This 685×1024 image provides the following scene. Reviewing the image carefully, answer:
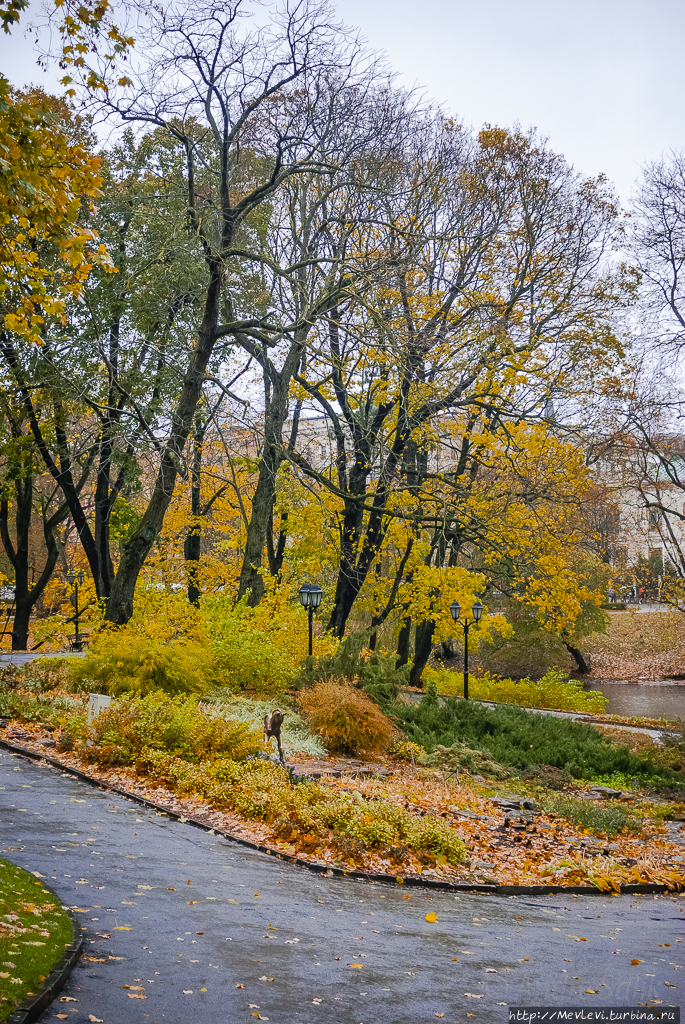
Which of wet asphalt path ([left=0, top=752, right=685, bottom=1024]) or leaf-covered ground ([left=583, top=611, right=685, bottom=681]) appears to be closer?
wet asphalt path ([left=0, top=752, right=685, bottom=1024])

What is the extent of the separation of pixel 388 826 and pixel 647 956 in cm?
304

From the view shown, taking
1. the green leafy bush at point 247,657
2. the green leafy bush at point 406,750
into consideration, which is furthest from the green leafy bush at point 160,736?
the green leafy bush at point 247,657

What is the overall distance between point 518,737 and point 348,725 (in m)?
3.87

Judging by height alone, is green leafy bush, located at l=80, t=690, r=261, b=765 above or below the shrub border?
above

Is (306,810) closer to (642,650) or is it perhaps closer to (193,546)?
(193,546)

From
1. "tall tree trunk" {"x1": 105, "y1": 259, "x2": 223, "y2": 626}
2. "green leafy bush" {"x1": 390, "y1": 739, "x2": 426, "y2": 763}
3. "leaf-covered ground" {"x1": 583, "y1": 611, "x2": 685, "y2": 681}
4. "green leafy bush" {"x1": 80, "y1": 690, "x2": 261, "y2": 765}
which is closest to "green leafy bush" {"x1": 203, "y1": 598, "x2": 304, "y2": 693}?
"tall tree trunk" {"x1": 105, "y1": 259, "x2": 223, "y2": 626}

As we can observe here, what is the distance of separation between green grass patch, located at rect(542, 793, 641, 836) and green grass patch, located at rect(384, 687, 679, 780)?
2.66m

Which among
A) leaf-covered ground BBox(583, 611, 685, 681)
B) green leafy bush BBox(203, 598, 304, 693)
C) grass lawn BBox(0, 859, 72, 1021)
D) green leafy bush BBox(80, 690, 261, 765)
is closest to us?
grass lawn BBox(0, 859, 72, 1021)

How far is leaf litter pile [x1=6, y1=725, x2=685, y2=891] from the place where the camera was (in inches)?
306

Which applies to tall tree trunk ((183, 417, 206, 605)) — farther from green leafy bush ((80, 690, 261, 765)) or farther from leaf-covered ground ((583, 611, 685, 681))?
leaf-covered ground ((583, 611, 685, 681))

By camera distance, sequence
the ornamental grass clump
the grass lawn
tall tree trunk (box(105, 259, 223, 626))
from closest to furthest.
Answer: the grass lawn, the ornamental grass clump, tall tree trunk (box(105, 259, 223, 626))

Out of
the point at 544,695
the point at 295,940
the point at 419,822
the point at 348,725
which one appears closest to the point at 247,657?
the point at 348,725

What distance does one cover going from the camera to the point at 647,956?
546cm

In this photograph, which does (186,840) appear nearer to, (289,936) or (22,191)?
(289,936)
